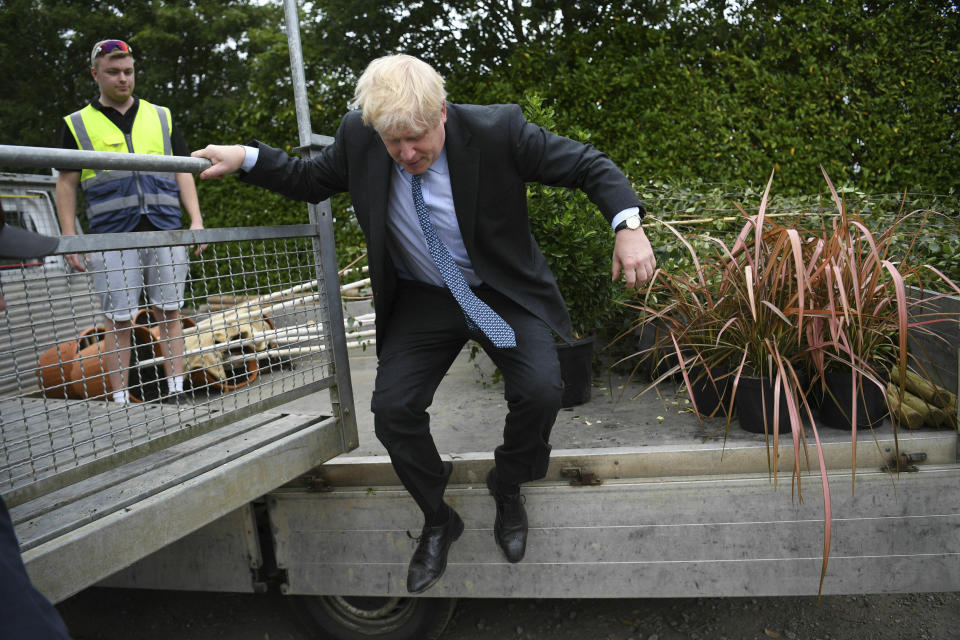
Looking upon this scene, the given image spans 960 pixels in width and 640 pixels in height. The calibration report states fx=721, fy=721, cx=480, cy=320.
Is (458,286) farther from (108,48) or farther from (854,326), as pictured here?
(108,48)

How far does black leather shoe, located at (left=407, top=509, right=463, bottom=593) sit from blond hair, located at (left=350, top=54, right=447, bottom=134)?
128 centimetres

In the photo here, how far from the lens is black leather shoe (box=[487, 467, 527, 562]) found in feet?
7.72

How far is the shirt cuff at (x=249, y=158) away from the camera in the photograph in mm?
2383

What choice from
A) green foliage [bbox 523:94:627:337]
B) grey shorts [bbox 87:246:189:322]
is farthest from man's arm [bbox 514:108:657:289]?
grey shorts [bbox 87:246:189:322]

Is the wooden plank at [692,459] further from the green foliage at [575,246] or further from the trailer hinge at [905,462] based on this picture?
the green foliage at [575,246]

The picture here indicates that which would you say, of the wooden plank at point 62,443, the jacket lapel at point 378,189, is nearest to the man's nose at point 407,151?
the jacket lapel at point 378,189

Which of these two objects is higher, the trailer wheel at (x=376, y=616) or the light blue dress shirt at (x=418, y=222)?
the light blue dress shirt at (x=418, y=222)

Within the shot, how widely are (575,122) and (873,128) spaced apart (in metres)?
2.49

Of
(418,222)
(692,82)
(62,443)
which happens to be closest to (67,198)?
(62,443)

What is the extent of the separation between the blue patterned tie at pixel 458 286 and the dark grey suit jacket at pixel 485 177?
0.25 ft

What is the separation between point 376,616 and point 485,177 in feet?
5.54

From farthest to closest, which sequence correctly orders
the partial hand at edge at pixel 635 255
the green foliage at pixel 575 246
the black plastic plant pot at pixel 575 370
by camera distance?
the green foliage at pixel 575 246 → the black plastic plant pot at pixel 575 370 → the partial hand at edge at pixel 635 255

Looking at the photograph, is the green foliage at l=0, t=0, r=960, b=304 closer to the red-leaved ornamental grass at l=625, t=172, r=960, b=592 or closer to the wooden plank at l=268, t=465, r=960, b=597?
the red-leaved ornamental grass at l=625, t=172, r=960, b=592

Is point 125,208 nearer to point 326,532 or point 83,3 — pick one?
point 326,532
